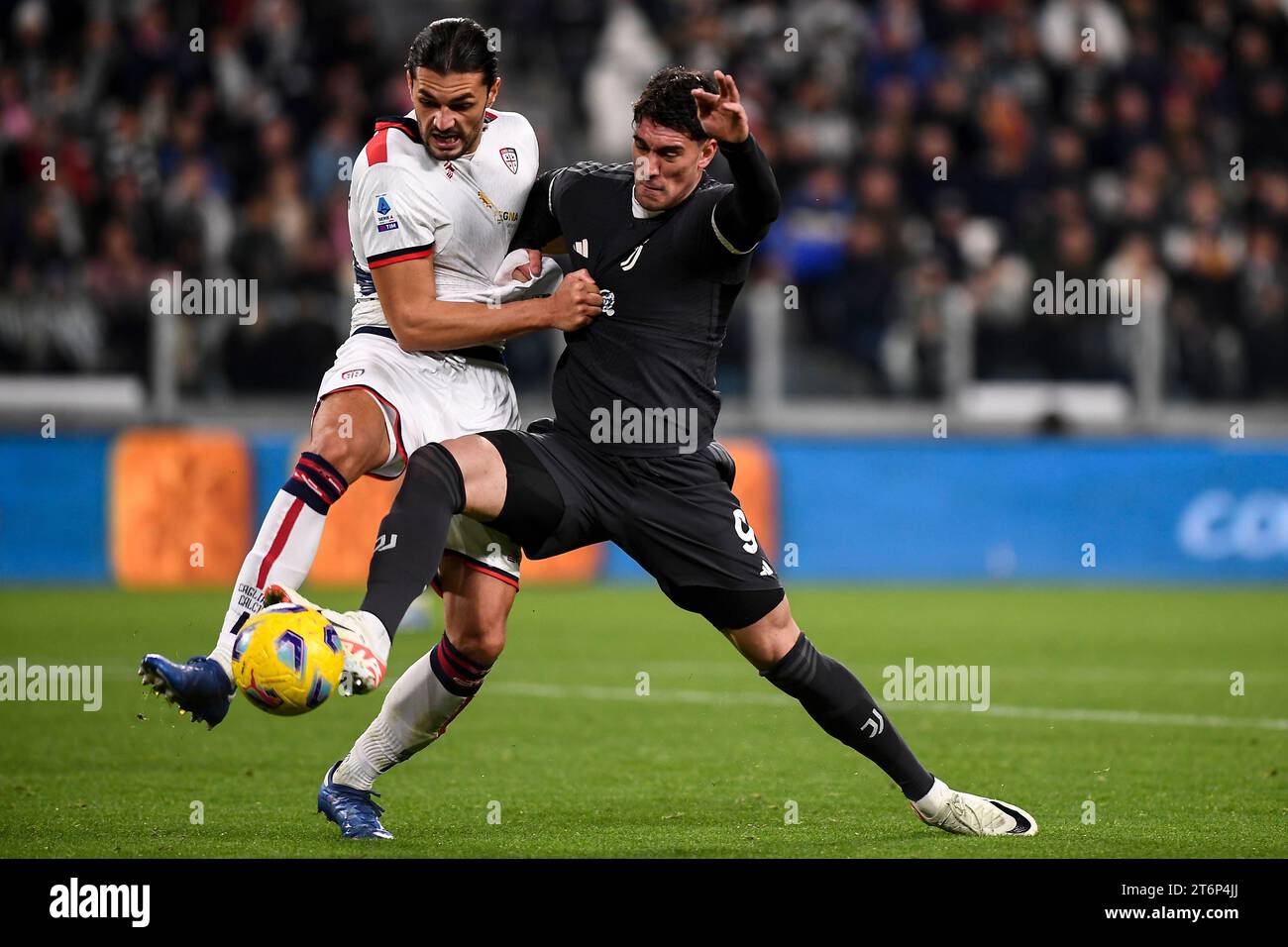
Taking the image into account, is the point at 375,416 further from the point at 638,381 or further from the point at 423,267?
the point at 638,381

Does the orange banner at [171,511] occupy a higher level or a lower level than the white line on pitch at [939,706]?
higher

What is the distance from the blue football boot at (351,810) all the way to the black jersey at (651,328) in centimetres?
133

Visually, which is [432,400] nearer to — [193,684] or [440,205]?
[440,205]

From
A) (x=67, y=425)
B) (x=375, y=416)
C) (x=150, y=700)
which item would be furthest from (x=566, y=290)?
(x=67, y=425)

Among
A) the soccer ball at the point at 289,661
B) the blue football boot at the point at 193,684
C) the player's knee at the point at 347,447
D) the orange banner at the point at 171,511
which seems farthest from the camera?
the orange banner at the point at 171,511

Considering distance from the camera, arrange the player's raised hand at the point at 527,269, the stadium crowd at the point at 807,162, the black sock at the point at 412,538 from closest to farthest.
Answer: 1. the black sock at the point at 412,538
2. the player's raised hand at the point at 527,269
3. the stadium crowd at the point at 807,162

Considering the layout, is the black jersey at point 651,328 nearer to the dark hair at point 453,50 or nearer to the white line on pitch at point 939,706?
the dark hair at point 453,50

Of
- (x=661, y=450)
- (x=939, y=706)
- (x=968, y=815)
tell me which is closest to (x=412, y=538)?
(x=661, y=450)

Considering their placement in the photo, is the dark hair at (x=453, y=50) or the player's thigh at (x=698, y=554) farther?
the dark hair at (x=453, y=50)

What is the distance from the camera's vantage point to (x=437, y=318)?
227 inches

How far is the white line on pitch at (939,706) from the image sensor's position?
8.52m

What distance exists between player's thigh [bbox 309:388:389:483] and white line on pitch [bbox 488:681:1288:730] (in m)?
3.74

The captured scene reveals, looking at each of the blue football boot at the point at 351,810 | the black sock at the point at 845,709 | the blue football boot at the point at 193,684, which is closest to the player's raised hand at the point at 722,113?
the black sock at the point at 845,709

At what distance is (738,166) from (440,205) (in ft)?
3.83
